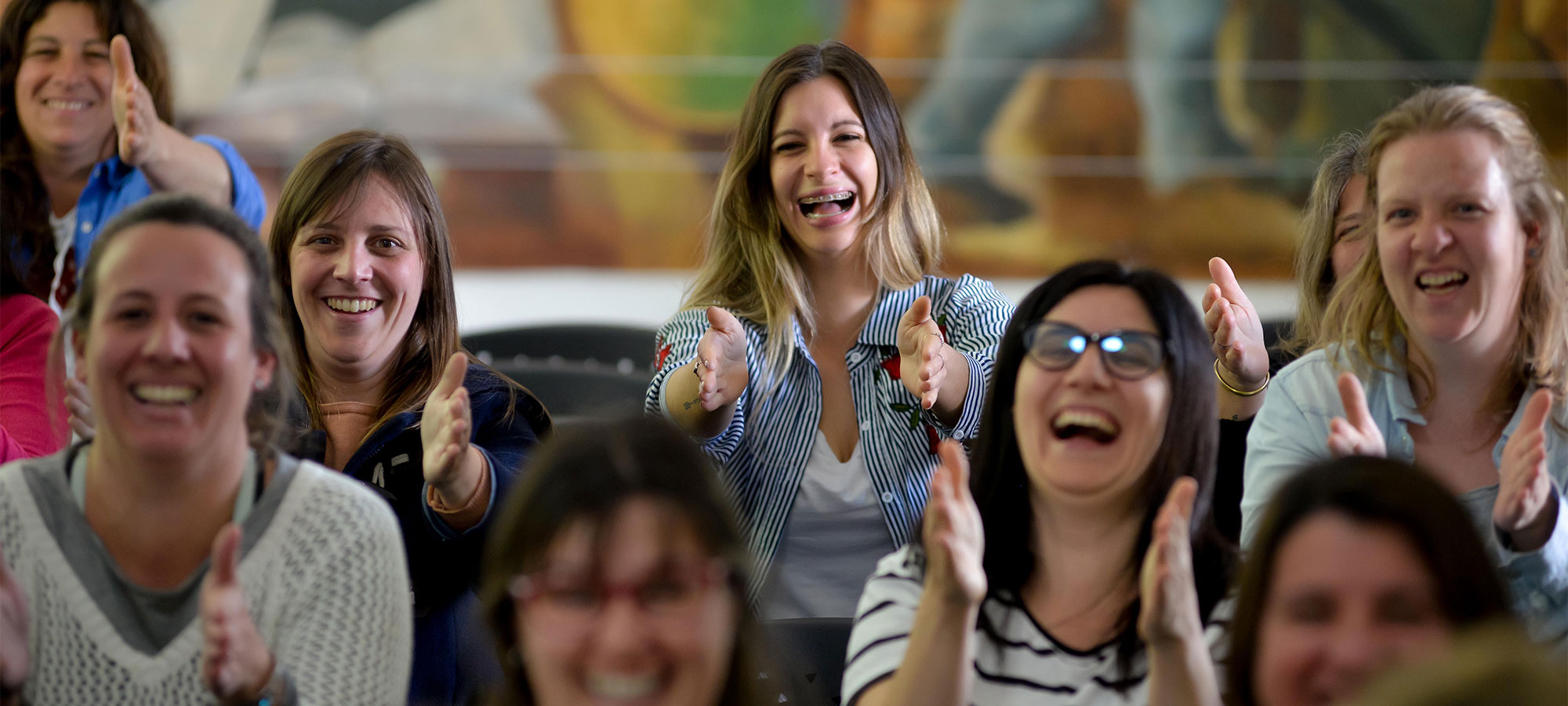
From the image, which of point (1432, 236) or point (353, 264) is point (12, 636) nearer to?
point (353, 264)

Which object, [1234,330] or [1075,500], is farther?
[1234,330]

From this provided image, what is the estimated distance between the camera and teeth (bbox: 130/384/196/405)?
1.33 m

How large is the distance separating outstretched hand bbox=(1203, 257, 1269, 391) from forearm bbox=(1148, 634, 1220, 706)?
93cm

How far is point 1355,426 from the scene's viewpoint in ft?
5.18

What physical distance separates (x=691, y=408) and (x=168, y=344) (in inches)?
35.9

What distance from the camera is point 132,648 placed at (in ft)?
4.39

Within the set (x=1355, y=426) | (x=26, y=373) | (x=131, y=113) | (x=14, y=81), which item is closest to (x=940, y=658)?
(x=1355, y=426)

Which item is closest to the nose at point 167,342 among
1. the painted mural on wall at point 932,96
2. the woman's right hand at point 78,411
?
the woman's right hand at point 78,411

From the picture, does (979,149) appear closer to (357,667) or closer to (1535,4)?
(1535,4)

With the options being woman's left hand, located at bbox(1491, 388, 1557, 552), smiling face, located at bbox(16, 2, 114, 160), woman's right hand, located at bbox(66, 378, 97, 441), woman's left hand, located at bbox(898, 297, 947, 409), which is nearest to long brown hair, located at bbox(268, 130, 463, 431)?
woman's right hand, located at bbox(66, 378, 97, 441)

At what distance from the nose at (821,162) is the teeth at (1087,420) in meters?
0.97

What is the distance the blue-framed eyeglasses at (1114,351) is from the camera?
1.45 meters

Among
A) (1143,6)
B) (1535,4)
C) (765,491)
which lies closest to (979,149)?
(1143,6)

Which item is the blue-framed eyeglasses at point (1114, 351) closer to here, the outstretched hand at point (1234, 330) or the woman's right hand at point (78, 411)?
the outstretched hand at point (1234, 330)
